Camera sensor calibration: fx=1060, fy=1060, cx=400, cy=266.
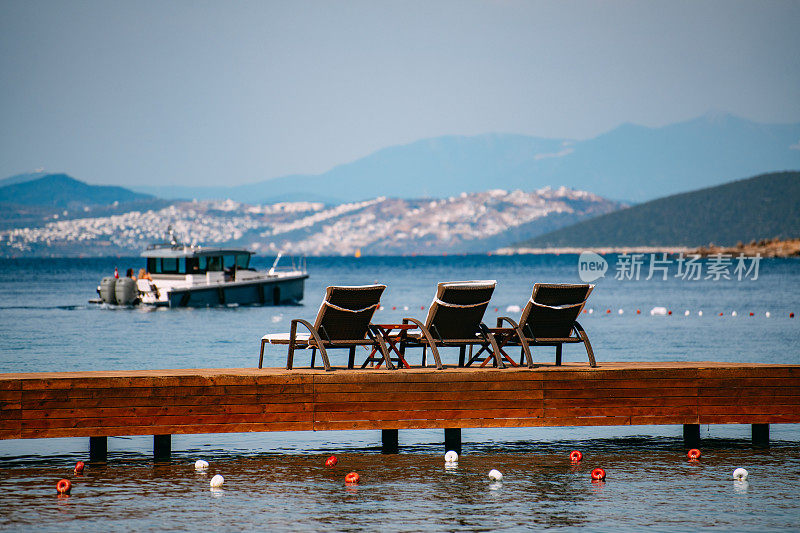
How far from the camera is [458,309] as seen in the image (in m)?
9.86

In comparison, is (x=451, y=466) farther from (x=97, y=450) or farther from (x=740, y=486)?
(x=97, y=450)

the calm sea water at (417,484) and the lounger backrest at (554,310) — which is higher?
the lounger backrest at (554,310)

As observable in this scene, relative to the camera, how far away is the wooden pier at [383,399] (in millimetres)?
9172

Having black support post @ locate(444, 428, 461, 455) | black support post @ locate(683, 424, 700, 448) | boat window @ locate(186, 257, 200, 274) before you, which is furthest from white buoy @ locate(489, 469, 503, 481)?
boat window @ locate(186, 257, 200, 274)

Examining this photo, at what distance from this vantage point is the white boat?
4428cm

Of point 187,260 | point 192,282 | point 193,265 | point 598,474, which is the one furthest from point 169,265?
point 598,474

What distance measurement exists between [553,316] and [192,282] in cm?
3652

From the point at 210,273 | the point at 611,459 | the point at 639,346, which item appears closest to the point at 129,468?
the point at 611,459

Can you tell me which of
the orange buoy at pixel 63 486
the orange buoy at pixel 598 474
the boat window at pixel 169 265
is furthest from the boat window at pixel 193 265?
the orange buoy at pixel 598 474

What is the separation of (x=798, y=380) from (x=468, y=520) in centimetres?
396

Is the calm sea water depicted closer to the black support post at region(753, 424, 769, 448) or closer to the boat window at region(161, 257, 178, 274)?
the black support post at region(753, 424, 769, 448)

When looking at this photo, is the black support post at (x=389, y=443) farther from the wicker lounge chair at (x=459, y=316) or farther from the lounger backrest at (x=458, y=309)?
the lounger backrest at (x=458, y=309)

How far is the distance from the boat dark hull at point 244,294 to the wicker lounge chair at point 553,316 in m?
34.9

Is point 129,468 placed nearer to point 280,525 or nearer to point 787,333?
point 280,525
